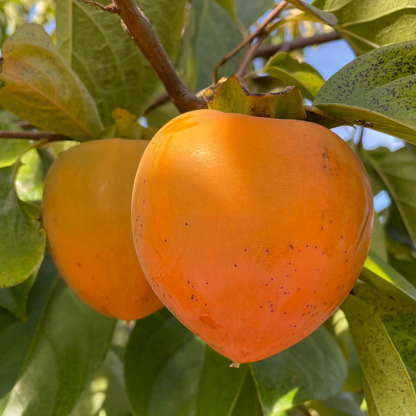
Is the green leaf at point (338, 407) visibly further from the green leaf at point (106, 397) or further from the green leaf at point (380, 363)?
the green leaf at point (380, 363)

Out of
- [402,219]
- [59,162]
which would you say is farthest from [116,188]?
[402,219]

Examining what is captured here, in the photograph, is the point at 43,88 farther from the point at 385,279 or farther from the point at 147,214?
the point at 385,279

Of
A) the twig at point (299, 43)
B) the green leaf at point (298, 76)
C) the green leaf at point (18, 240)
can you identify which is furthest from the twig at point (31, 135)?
the twig at point (299, 43)

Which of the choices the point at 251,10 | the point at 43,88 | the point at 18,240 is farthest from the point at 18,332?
the point at 251,10

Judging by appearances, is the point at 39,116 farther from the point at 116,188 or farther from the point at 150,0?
the point at 150,0

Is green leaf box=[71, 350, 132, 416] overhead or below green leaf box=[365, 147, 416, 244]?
below

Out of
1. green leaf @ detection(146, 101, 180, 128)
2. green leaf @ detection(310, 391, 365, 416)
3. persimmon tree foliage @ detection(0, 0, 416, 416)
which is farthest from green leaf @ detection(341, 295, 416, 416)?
green leaf @ detection(146, 101, 180, 128)

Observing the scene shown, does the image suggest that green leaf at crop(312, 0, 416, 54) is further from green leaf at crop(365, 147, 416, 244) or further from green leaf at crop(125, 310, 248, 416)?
green leaf at crop(125, 310, 248, 416)
